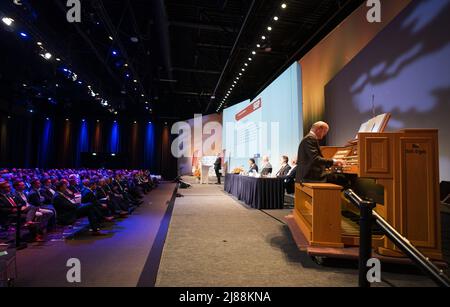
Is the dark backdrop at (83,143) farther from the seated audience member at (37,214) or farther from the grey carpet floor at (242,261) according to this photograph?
the grey carpet floor at (242,261)

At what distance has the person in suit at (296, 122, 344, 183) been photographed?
331 cm

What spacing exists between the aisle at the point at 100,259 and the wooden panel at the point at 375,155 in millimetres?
2285

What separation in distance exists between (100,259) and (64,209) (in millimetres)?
1871

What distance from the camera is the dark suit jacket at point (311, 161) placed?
331 cm

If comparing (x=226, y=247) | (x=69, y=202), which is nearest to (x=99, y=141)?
(x=69, y=202)

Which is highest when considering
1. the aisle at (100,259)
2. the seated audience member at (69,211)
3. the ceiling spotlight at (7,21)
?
the ceiling spotlight at (7,21)

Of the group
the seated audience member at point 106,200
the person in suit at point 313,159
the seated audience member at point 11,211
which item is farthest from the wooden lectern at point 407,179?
the seated audience member at point 106,200

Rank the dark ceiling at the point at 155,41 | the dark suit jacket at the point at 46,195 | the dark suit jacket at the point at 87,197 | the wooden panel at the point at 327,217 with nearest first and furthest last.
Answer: the wooden panel at the point at 327,217
the dark suit jacket at the point at 87,197
the dark suit jacket at the point at 46,195
the dark ceiling at the point at 155,41

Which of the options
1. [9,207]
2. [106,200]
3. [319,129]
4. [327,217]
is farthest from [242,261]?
[106,200]

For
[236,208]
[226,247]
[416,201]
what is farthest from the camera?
[236,208]

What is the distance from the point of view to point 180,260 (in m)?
2.75

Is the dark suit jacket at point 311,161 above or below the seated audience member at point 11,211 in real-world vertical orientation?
above
